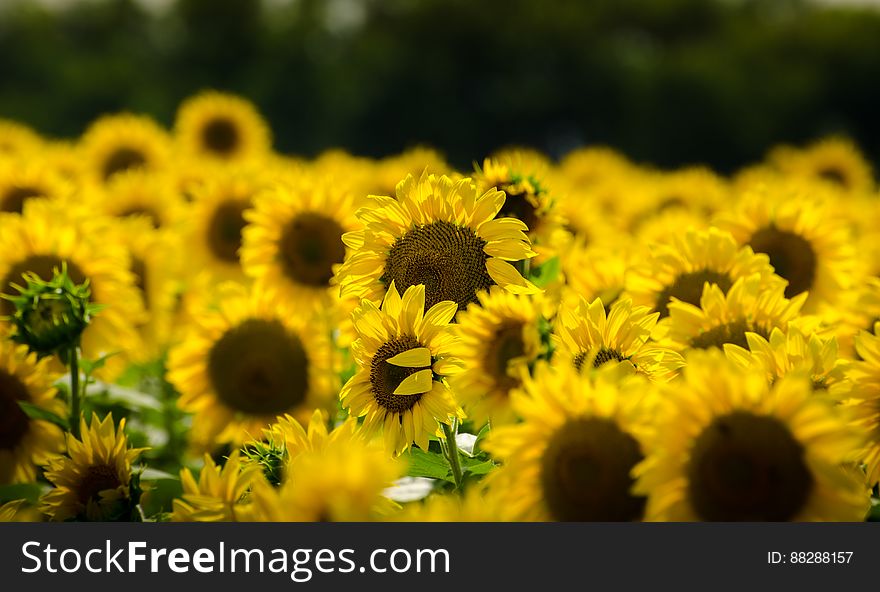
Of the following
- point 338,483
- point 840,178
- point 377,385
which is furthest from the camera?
point 840,178

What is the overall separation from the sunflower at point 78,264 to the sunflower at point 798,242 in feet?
6.32

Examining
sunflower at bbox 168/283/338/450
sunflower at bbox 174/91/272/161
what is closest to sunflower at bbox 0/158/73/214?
sunflower at bbox 168/283/338/450

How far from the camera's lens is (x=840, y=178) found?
661 cm

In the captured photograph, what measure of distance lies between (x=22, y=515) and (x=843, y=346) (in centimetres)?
198

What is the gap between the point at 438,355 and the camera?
6.09ft

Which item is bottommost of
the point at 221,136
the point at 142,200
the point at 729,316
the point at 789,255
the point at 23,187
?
the point at 729,316

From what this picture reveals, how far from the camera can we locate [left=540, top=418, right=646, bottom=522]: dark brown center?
1.43 meters

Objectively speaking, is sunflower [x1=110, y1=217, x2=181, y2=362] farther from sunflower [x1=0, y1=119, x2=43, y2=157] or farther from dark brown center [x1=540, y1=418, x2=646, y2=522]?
dark brown center [x1=540, y1=418, x2=646, y2=522]

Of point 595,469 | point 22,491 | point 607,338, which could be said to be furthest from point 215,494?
point 22,491

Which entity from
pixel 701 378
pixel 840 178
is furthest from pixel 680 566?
pixel 840 178

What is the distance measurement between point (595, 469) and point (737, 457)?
0.65ft

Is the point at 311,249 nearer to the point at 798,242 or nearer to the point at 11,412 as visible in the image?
the point at 11,412

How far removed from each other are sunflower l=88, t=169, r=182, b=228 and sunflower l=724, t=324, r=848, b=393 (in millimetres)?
3190

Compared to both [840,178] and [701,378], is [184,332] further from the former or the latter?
[840,178]
